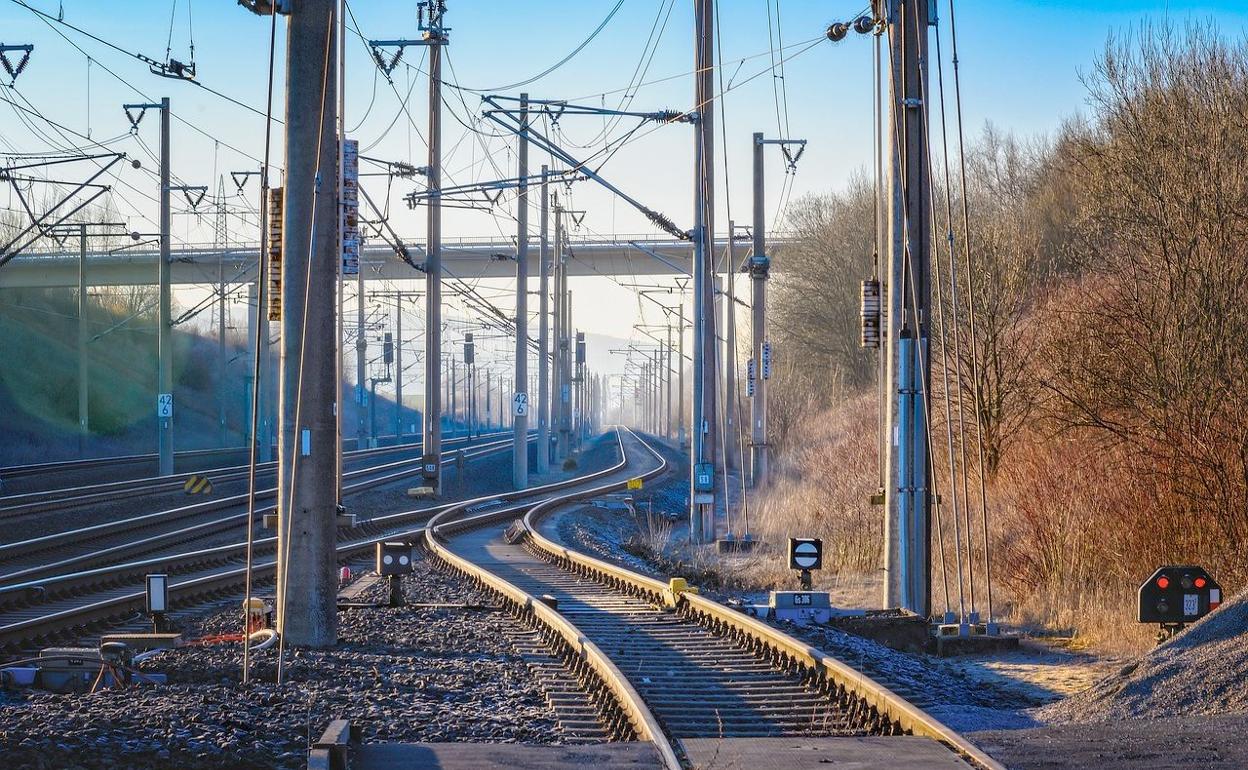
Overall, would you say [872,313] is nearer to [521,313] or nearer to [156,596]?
[156,596]

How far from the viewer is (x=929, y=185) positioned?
14281 millimetres

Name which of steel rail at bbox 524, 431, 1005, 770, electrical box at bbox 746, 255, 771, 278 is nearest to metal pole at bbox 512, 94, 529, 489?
electrical box at bbox 746, 255, 771, 278

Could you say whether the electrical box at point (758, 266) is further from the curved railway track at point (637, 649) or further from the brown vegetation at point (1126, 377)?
the curved railway track at point (637, 649)

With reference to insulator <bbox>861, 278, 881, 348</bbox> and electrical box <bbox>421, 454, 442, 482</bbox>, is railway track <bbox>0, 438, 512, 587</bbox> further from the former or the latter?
insulator <bbox>861, 278, 881, 348</bbox>

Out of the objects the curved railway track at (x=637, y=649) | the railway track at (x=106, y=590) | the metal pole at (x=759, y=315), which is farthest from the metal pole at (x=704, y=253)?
the metal pole at (x=759, y=315)

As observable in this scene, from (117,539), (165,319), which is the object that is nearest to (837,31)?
(117,539)

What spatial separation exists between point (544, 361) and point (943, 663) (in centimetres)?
4046

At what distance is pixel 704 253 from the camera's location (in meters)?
23.9

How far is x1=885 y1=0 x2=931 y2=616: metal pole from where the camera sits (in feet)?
46.9

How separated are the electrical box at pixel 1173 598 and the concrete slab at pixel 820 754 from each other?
13.9 ft

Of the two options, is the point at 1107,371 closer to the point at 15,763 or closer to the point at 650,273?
the point at 15,763

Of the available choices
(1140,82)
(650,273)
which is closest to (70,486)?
(1140,82)

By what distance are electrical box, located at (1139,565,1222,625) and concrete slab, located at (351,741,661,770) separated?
5.13 meters

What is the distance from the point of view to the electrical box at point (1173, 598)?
10.9m
